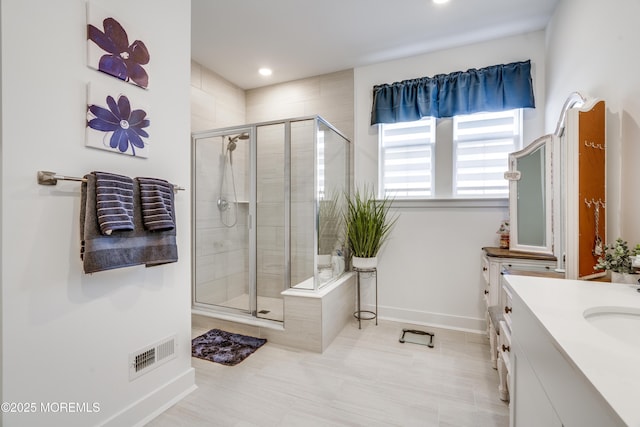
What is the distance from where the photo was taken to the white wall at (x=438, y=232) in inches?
106

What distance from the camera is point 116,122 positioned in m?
1.49

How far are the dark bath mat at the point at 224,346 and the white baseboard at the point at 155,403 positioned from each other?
0.40 meters

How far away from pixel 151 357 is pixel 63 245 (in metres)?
0.76

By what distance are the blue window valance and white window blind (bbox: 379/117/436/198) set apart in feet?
0.40

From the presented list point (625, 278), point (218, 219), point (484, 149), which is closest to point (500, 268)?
point (625, 278)

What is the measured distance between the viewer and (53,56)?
126cm

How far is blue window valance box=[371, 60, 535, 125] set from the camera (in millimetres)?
2623

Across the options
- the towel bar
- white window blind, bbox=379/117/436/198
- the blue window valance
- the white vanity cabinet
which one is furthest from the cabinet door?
the blue window valance

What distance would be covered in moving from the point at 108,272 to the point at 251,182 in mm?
1560

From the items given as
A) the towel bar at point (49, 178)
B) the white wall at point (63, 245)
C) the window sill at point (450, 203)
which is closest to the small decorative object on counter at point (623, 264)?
the window sill at point (450, 203)

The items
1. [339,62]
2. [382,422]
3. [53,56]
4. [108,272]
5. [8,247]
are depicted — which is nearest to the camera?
[8,247]

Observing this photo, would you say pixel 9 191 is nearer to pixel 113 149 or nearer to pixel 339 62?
pixel 113 149

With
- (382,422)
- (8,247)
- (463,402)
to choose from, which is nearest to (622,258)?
(463,402)

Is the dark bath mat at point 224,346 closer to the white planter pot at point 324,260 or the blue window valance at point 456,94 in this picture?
the white planter pot at point 324,260
